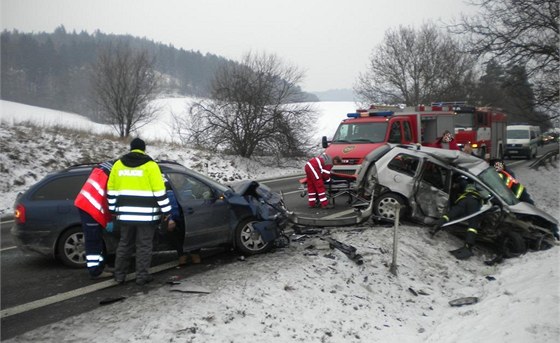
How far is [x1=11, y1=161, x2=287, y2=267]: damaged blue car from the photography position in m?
6.15

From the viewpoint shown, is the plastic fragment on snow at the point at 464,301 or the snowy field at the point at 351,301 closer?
the snowy field at the point at 351,301

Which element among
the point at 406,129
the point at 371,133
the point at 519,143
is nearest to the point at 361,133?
the point at 371,133

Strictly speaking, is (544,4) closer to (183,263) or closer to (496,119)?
(496,119)

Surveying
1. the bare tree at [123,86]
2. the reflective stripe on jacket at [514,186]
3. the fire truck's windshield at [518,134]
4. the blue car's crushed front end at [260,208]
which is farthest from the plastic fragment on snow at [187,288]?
the fire truck's windshield at [518,134]

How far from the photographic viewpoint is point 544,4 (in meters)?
14.3

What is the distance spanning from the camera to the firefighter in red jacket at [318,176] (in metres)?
10.3

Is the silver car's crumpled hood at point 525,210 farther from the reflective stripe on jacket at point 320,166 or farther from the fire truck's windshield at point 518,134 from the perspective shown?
the fire truck's windshield at point 518,134

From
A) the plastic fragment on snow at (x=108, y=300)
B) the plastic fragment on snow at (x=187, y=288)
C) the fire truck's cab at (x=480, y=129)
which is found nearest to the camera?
the plastic fragment on snow at (x=108, y=300)

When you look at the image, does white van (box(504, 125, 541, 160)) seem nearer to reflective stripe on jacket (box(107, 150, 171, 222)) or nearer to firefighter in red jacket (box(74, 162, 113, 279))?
reflective stripe on jacket (box(107, 150, 171, 222))

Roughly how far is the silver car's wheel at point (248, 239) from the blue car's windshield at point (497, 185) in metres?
4.47

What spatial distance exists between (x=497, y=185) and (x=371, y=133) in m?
4.65

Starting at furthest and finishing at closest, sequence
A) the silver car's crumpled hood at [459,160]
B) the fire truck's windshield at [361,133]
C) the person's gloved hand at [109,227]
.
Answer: the fire truck's windshield at [361,133] → the silver car's crumpled hood at [459,160] → the person's gloved hand at [109,227]

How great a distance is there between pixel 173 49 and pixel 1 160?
10849 cm

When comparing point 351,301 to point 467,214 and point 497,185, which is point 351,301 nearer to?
point 467,214
